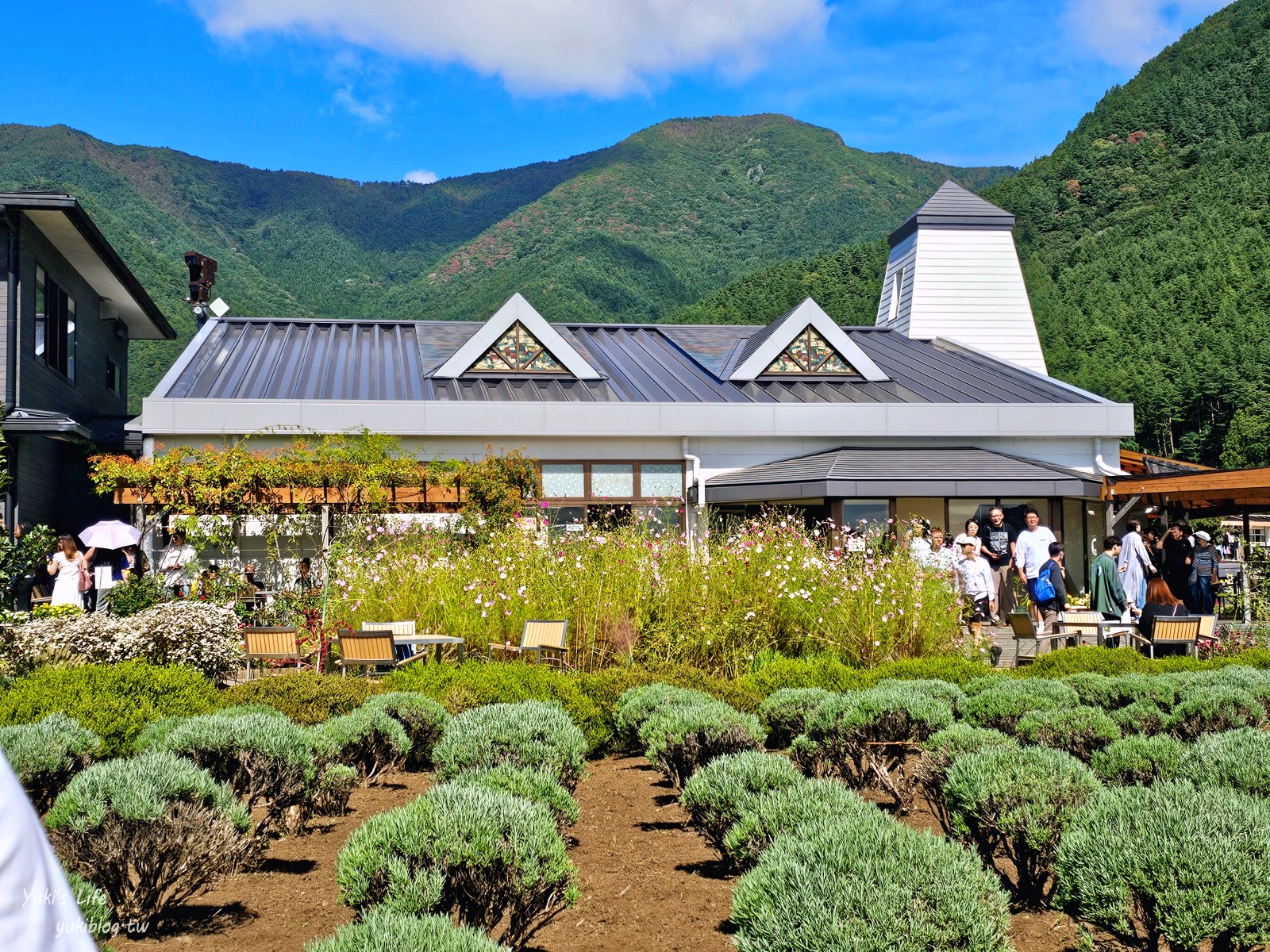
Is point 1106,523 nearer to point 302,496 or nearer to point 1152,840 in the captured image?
point 302,496

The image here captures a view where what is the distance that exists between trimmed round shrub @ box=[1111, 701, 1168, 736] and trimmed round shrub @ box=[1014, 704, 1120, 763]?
0.71 m

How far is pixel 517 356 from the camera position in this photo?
20344 millimetres

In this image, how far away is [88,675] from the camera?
747 cm

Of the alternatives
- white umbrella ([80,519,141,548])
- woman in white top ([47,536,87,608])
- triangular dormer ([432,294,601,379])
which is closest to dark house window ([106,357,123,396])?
triangular dormer ([432,294,601,379])

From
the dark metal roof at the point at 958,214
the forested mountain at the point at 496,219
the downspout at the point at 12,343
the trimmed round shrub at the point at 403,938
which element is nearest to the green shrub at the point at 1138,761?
the trimmed round shrub at the point at 403,938

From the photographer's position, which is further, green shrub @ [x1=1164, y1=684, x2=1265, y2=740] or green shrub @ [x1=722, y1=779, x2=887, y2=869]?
green shrub @ [x1=1164, y1=684, x2=1265, y2=740]

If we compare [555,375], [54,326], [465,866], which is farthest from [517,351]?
[465,866]

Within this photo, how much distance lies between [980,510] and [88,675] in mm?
14404

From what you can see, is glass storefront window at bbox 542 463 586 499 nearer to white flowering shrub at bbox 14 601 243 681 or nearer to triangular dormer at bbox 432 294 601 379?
triangular dormer at bbox 432 294 601 379

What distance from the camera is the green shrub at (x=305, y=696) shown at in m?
8.13

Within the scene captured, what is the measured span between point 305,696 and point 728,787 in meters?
4.15

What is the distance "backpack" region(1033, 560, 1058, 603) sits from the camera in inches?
532

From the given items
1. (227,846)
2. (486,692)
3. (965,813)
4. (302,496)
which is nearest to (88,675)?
(486,692)

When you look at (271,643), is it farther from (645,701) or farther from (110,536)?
(110,536)
